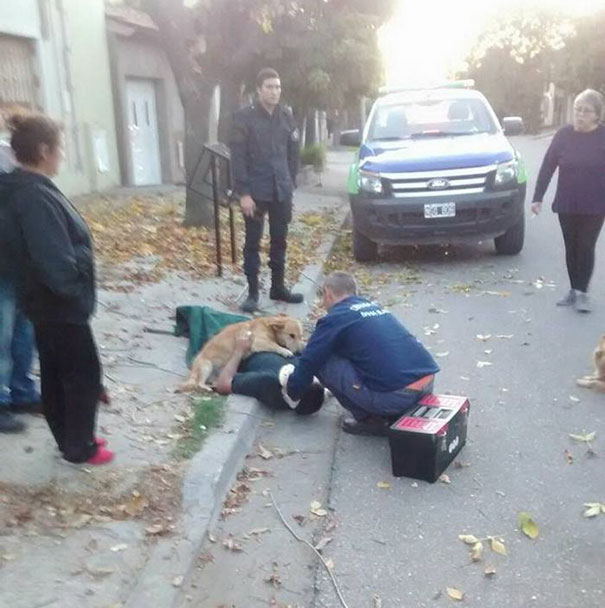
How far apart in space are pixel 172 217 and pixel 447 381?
734cm

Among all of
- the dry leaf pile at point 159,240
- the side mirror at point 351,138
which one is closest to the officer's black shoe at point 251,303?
the dry leaf pile at point 159,240

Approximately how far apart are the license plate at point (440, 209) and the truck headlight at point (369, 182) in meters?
0.62

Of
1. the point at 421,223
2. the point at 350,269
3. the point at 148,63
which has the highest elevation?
the point at 148,63

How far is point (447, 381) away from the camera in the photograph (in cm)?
593

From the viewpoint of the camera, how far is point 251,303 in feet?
24.6

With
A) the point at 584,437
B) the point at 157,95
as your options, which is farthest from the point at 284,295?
the point at 157,95

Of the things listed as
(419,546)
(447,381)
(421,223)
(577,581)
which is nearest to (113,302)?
(447,381)

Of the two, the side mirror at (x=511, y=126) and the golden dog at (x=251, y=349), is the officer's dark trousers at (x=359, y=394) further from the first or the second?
the side mirror at (x=511, y=126)

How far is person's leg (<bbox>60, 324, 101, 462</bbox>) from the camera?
388 cm

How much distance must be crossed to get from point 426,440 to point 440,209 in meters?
5.67

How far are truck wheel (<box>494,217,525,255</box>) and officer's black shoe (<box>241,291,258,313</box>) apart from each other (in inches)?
156

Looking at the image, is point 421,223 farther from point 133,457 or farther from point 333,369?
point 133,457

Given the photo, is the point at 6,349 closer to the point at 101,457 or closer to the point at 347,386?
the point at 101,457

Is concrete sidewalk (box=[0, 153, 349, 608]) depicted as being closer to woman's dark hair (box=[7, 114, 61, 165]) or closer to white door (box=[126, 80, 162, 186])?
woman's dark hair (box=[7, 114, 61, 165])
